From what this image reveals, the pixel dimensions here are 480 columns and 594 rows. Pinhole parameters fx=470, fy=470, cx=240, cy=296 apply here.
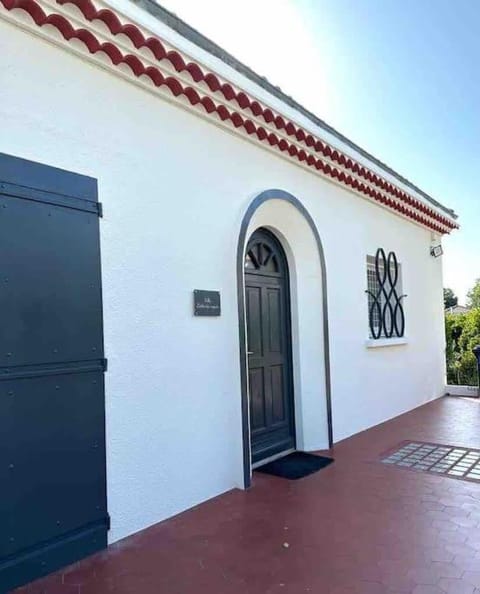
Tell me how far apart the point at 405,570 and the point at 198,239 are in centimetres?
335


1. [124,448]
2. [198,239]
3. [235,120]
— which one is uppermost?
[235,120]

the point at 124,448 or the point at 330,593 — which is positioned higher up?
the point at 124,448

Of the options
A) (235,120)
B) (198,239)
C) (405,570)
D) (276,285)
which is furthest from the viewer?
(276,285)

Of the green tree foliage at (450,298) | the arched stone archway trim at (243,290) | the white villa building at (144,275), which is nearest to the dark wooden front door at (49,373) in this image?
the white villa building at (144,275)

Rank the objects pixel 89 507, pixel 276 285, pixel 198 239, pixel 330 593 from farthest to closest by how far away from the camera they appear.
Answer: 1. pixel 276 285
2. pixel 198 239
3. pixel 89 507
4. pixel 330 593

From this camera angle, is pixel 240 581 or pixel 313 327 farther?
pixel 313 327

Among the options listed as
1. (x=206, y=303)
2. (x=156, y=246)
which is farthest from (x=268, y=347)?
(x=156, y=246)

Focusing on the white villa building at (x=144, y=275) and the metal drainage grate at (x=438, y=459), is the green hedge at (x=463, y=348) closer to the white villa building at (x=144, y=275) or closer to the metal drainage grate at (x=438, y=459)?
the metal drainage grate at (x=438, y=459)

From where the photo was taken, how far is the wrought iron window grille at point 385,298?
8.70m

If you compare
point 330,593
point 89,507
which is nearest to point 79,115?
point 89,507

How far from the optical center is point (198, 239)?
484 centimetres

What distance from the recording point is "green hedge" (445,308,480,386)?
13.6 m

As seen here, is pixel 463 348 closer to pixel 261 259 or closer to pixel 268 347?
pixel 268 347

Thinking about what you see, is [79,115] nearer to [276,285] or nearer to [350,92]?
[276,285]
